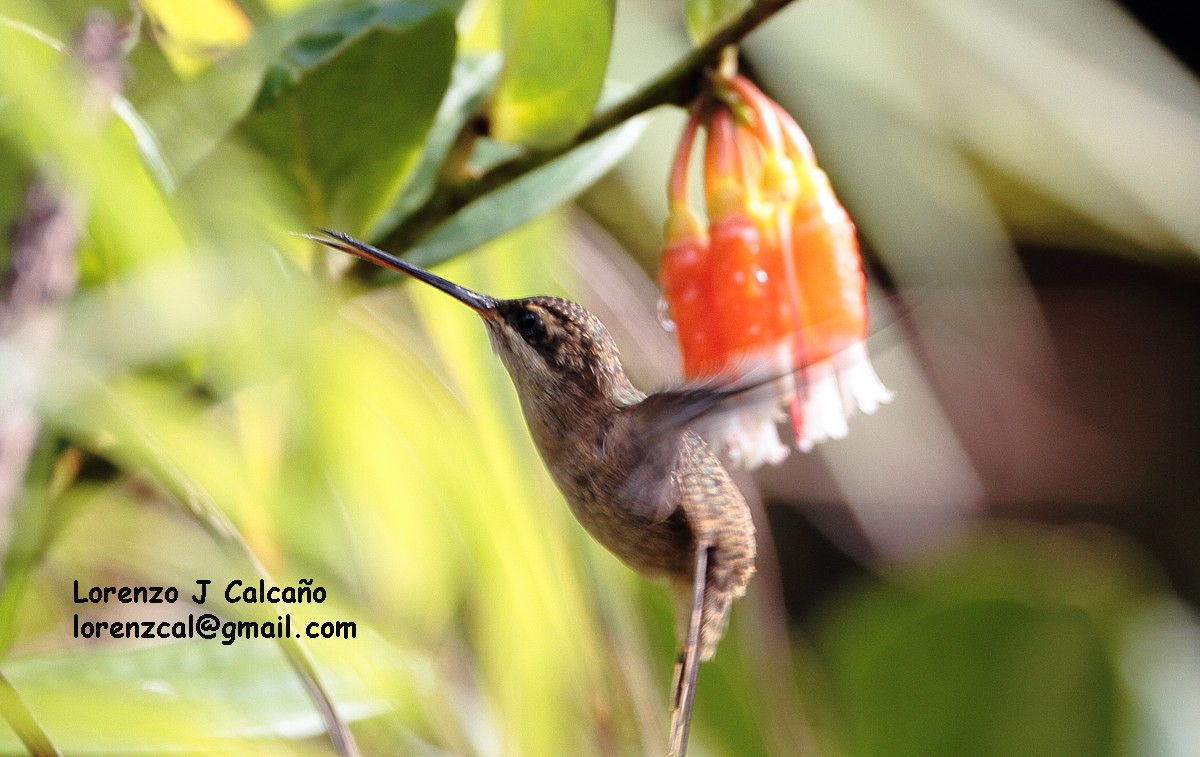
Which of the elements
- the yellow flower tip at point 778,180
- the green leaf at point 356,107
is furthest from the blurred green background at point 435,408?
the yellow flower tip at point 778,180

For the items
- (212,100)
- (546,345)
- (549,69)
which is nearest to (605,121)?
(549,69)

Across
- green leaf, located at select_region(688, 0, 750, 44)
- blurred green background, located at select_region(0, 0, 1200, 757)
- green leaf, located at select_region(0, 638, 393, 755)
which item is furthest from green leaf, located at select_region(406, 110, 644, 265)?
green leaf, located at select_region(0, 638, 393, 755)

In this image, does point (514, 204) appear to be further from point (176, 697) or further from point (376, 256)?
point (176, 697)

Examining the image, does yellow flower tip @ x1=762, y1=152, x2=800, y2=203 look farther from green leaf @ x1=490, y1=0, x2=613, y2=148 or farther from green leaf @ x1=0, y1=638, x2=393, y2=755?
green leaf @ x1=0, y1=638, x2=393, y2=755

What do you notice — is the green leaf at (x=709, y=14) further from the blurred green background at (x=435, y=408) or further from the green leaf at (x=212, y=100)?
the green leaf at (x=212, y=100)

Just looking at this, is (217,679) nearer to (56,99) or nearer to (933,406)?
(56,99)

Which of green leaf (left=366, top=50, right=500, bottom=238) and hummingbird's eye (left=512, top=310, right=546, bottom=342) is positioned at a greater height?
green leaf (left=366, top=50, right=500, bottom=238)
